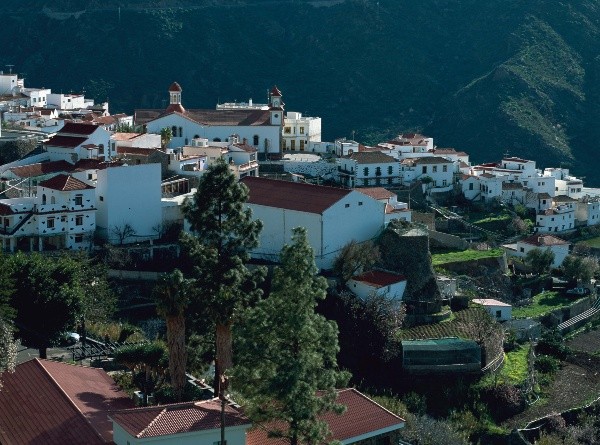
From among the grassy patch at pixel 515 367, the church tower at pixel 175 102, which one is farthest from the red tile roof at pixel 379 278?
the church tower at pixel 175 102

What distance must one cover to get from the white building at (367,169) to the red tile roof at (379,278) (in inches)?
601

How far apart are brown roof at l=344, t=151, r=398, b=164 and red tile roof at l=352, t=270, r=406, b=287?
1601cm

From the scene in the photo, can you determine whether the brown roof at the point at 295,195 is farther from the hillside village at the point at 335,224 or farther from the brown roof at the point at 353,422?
the brown roof at the point at 353,422

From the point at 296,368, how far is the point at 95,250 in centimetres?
2231

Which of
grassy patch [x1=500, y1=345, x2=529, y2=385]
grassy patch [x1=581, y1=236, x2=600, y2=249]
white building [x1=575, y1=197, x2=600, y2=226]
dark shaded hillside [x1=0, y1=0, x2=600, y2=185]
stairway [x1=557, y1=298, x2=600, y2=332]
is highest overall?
dark shaded hillside [x1=0, y1=0, x2=600, y2=185]

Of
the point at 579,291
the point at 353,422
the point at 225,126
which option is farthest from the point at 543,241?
the point at 353,422

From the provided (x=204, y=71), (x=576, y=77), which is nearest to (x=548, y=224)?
(x=576, y=77)

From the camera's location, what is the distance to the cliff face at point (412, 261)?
148 feet

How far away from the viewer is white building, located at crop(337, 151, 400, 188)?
60.3 meters

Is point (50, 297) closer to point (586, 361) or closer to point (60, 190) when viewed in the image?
point (60, 190)

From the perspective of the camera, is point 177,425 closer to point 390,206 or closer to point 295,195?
point 295,195

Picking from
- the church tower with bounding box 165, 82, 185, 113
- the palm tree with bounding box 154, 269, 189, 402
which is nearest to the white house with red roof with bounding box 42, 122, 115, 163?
the church tower with bounding box 165, 82, 185, 113

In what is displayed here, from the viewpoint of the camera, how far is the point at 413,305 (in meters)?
44.8

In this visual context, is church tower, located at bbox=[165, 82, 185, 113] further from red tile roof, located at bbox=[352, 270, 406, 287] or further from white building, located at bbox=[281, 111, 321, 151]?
red tile roof, located at bbox=[352, 270, 406, 287]
